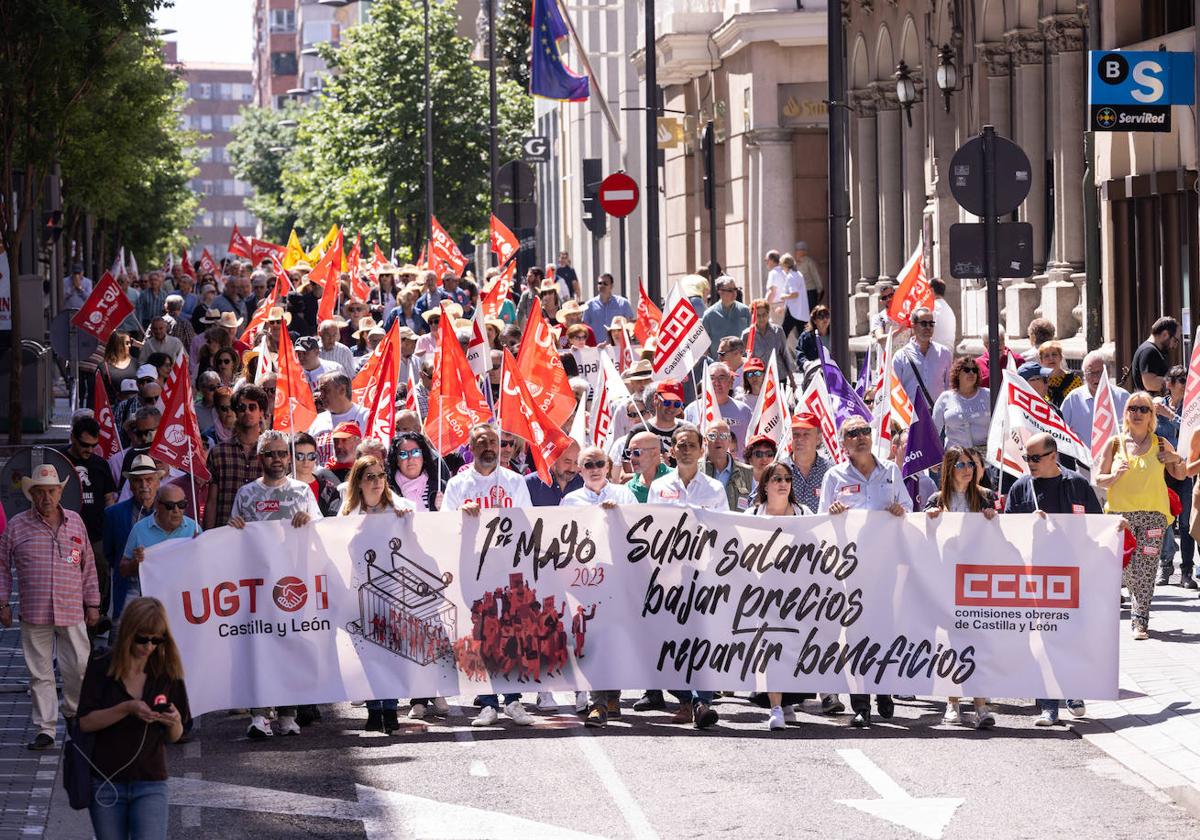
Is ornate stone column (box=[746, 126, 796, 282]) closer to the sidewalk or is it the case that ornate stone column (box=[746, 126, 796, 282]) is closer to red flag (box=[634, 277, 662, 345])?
red flag (box=[634, 277, 662, 345])

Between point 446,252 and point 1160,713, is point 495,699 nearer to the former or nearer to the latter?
point 1160,713

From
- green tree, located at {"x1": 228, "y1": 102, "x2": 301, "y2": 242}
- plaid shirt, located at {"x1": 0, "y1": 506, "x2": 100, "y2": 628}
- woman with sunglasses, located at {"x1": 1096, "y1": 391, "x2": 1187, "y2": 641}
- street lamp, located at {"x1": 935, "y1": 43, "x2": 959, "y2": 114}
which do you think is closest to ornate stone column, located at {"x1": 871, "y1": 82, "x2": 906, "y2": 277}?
street lamp, located at {"x1": 935, "y1": 43, "x2": 959, "y2": 114}

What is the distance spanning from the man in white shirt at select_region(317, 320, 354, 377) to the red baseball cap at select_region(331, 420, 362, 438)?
5.43 m

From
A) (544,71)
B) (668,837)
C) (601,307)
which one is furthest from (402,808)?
(544,71)

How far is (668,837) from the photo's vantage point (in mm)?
9742

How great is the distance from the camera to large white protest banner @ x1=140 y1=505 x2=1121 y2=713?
12.3 meters

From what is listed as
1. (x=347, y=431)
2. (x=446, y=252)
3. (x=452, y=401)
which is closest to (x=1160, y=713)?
(x=452, y=401)

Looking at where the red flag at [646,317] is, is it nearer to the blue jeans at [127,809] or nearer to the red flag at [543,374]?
the red flag at [543,374]

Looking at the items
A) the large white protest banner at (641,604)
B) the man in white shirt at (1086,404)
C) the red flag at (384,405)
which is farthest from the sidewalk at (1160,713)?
the red flag at (384,405)

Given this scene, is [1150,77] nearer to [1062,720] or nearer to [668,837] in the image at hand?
[1062,720]

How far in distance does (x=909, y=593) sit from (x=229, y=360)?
330 inches

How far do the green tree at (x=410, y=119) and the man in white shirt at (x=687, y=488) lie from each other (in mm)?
55790

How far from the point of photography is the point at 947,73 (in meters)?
30.0

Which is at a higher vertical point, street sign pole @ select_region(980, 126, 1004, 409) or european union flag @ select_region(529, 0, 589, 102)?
european union flag @ select_region(529, 0, 589, 102)
